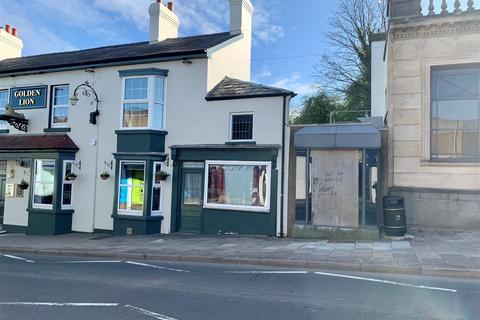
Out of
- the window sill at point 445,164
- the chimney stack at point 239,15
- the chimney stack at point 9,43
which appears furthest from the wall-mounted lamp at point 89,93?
the window sill at point 445,164

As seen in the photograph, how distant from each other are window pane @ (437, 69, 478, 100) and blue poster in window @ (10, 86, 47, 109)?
1522 cm

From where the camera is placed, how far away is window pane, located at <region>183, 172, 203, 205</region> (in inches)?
587

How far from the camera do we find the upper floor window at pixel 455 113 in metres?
12.6

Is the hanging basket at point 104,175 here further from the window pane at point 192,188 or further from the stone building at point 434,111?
the stone building at point 434,111

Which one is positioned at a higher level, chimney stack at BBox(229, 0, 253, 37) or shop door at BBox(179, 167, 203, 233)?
chimney stack at BBox(229, 0, 253, 37)

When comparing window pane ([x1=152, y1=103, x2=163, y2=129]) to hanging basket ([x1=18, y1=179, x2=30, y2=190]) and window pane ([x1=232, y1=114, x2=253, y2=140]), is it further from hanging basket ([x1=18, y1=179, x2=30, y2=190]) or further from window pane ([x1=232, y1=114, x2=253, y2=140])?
hanging basket ([x1=18, y1=179, x2=30, y2=190])

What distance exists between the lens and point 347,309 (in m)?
5.90

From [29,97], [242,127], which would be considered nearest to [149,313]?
[242,127]

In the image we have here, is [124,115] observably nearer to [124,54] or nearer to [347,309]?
[124,54]

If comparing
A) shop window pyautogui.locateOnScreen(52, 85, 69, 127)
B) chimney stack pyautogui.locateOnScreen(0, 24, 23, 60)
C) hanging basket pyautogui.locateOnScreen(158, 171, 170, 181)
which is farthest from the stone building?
chimney stack pyautogui.locateOnScreen(0, 24, 23, 60)

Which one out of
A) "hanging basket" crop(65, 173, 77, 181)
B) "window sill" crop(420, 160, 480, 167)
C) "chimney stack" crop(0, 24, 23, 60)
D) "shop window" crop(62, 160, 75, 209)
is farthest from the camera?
"chimney stack" crop(0, 24, 23, 60)

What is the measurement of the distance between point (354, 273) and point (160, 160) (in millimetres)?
8849

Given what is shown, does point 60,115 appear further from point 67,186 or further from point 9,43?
point 9,43

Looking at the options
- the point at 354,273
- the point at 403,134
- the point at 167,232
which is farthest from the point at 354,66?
the point at 354,273
